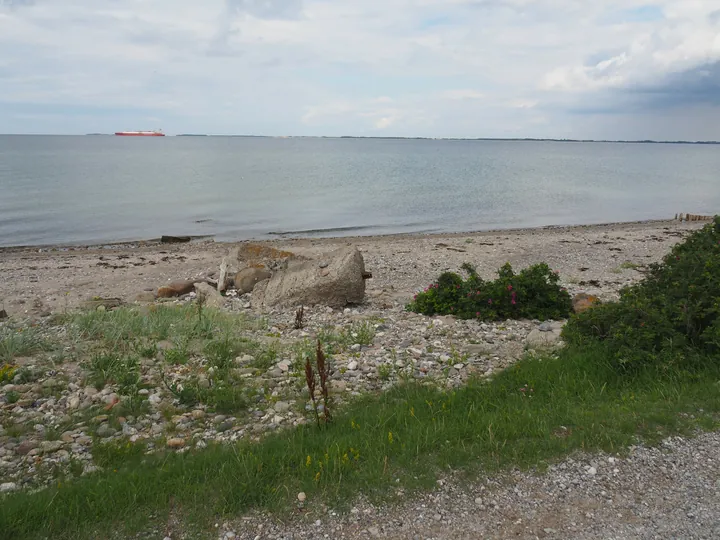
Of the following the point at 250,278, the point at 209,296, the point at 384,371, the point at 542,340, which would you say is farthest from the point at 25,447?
the point at 250,278

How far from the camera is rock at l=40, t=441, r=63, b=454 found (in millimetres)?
6109

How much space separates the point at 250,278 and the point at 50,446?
8.09 meters

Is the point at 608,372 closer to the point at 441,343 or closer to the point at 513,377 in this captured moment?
the point at 513,377

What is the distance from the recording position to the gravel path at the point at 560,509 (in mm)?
4336

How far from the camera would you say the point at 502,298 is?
11211 millimetres

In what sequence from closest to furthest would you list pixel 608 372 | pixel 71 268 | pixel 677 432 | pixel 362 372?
pixel 677 432
pixel 608 372
pixel 362 372
pixel 71 268

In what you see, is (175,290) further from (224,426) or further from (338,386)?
(224,426)

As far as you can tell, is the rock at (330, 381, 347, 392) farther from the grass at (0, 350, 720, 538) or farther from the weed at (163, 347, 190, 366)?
the weed at (163, 347, 190, 366)

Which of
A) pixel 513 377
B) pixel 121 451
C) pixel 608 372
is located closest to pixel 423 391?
pixel 513 377

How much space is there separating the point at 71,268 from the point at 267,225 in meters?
16.0

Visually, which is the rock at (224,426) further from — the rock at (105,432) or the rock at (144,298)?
the rock at (144,298)

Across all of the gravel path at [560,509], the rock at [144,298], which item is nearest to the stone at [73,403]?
the gravel path at [560,509]

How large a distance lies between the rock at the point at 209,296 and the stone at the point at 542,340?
22.2ft

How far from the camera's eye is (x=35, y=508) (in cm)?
463
